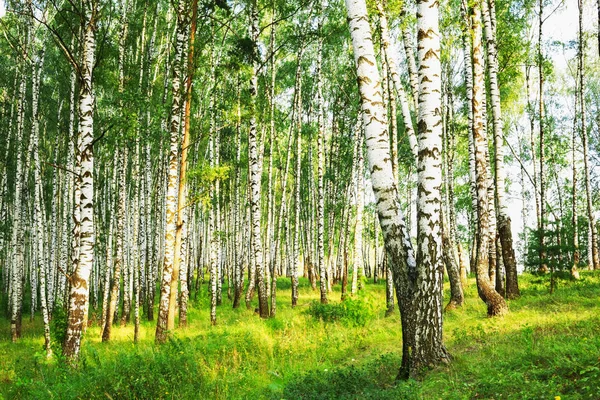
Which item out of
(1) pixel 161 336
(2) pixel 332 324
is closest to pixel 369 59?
(2) pixel 332 324

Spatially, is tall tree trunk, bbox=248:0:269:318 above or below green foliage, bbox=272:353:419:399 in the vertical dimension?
above

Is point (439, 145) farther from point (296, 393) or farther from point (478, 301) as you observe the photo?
point (478, 301)

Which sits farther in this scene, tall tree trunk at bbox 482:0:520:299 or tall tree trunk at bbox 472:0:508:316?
tall tree trunk at bbox 482:0:520:299

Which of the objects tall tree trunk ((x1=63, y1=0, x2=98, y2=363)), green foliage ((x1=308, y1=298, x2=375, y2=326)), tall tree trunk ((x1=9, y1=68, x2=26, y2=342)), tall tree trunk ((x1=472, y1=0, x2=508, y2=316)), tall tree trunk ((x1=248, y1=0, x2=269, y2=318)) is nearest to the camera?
tall tree trunk ((x1=63, y1=0, x2=98, y2=363))

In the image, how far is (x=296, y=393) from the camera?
4961mm

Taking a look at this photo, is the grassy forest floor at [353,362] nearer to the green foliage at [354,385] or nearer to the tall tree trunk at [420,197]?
the green foliage at [354,385]

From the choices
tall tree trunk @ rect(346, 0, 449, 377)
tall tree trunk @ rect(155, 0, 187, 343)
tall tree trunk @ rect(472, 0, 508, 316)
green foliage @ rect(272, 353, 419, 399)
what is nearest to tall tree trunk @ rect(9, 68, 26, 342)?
tall tree trunk @ rect(155, 0, 187, 343)

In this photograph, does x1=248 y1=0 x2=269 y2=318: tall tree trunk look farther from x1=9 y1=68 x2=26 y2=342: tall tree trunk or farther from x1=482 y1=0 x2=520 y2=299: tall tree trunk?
x1=9 y1=68 x2=26 y2=342: tall tree trunk

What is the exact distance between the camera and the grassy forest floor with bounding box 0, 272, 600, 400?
4266mm

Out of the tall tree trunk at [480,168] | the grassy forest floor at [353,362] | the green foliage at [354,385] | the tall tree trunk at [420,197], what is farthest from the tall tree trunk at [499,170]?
the green foliage at [354,385]

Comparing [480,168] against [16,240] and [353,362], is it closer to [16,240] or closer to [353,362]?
[353,362]

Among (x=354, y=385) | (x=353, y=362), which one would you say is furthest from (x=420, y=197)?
(x=353, y=362)

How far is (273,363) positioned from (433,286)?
3784 millimetres

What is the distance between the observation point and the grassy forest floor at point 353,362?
4266 millimetres
